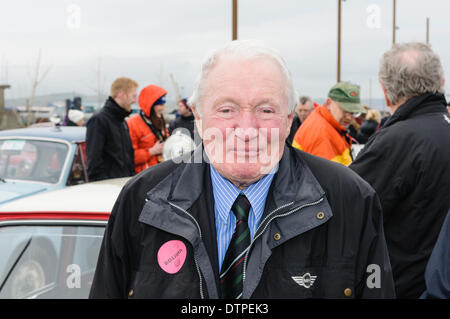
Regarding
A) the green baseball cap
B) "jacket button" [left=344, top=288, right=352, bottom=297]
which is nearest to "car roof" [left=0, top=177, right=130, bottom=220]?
"jacket button" [left=344, top=288, right=352, bottom=297]

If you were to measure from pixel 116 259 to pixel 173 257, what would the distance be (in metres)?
0.24

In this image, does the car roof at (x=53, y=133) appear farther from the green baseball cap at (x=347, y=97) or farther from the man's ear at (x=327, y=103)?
the green baseball cap at (x=347, y=97)

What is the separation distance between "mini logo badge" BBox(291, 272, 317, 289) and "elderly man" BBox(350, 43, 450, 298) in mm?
1205

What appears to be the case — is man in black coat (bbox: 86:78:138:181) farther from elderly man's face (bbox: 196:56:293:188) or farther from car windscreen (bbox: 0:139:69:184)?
elderly man's face (bbox: 196:56:293:188)

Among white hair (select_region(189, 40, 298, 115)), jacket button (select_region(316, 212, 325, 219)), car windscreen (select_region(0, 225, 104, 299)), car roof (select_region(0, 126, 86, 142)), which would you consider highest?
white hair (select_region(189, 40, 298, 115))

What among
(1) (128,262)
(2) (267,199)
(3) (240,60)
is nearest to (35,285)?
(1) (128,262)

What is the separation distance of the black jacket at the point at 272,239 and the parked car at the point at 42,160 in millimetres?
4277

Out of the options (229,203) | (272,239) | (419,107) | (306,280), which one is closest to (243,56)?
(229,203)

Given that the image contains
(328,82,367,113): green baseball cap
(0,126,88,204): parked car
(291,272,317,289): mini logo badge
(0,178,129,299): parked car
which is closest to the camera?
(291,272,317,289): mini logo badge

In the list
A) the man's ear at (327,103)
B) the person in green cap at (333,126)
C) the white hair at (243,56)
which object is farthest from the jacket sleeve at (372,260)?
the man's ear at (327,103)

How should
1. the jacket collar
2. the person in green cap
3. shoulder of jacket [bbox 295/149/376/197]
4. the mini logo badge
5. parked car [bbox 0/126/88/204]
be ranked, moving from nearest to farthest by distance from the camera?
1. the mini logo badge
2. shoulder of jacket [bbox 295/149/376/197]
3. the jacket collar
4. the person in green cap
5. parked car [bbox 0/126/88/204]

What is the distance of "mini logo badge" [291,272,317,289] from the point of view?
162 centimetres

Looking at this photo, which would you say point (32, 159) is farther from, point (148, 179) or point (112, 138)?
point (148, 179)

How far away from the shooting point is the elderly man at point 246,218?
1634mm
